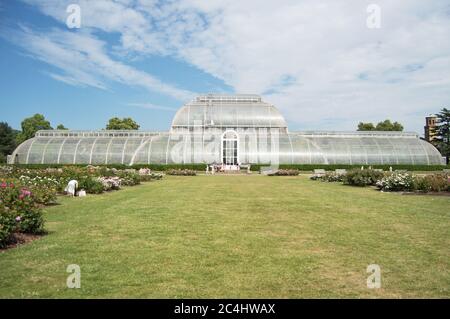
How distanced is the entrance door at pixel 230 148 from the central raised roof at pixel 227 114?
214cm

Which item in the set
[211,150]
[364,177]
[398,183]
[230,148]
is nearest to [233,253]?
[398,183]

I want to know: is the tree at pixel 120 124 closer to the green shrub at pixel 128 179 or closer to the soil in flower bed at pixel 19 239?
the green shrub at pixel 128 179

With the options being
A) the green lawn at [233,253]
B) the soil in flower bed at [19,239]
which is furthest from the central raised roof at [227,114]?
the soil in flower bed at [19,239]

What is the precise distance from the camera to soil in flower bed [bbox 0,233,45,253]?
31.2 ft

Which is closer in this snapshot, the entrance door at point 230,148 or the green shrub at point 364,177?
the green shrub at point 364,177

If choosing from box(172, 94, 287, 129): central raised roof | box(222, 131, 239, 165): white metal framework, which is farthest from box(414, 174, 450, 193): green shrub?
box(172, 94, 287, 129): central raised roof

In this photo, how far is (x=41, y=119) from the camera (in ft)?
294

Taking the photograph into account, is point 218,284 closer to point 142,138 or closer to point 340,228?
point 340,228

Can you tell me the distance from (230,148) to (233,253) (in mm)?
49795

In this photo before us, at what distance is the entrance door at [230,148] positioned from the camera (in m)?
57.7

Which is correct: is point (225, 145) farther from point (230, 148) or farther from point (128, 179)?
point (128, 179)

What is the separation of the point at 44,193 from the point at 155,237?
25.9 ft

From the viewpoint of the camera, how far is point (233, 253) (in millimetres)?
8719
